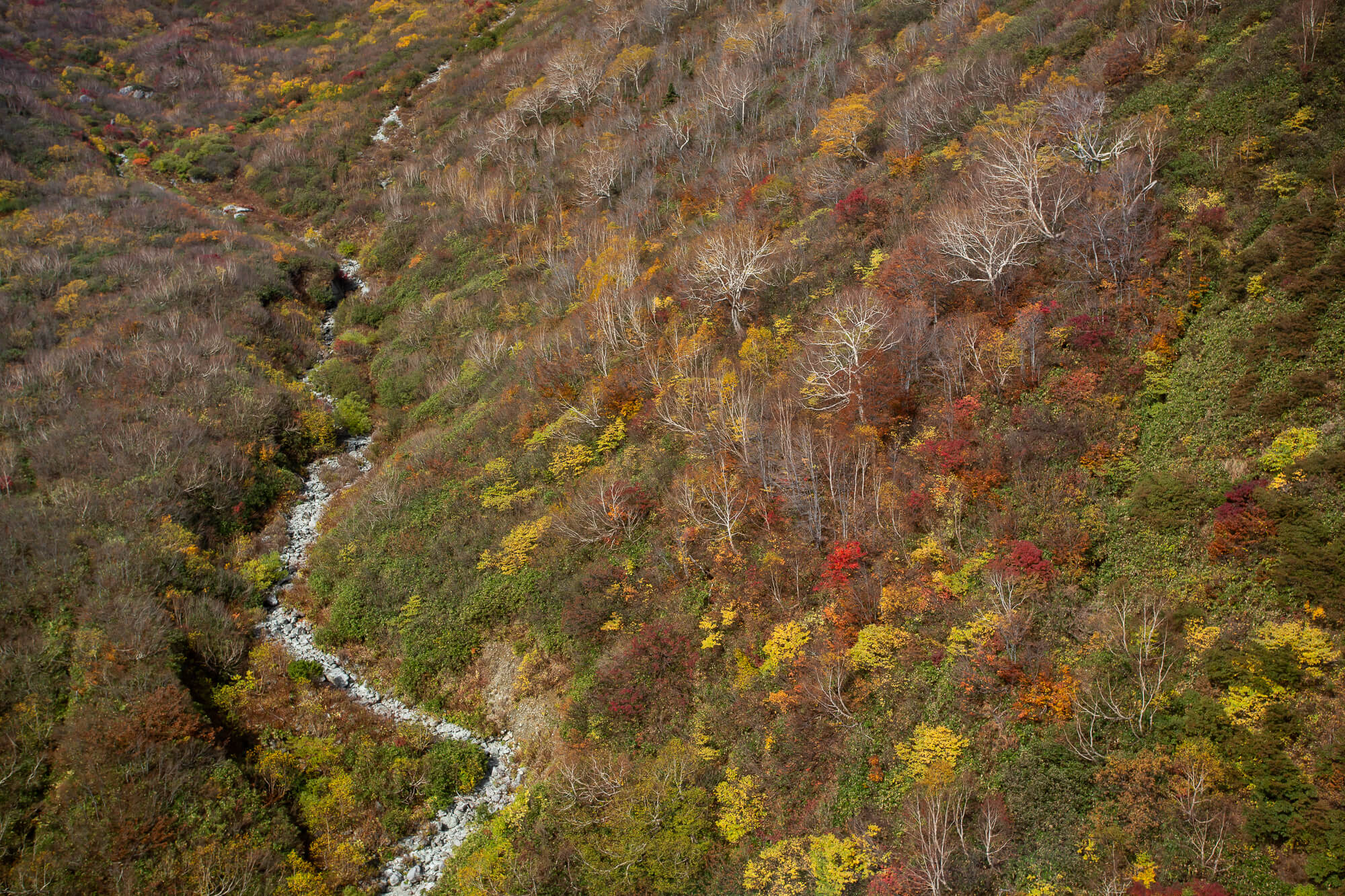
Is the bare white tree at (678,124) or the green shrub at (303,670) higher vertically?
the bare white tree at (678,124)

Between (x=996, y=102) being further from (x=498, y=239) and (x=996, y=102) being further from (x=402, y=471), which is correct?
(x=402, y=471)

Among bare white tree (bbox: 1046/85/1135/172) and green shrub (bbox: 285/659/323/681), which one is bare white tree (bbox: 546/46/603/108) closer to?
bare white tree (bbox: 1046/85/1135/172)

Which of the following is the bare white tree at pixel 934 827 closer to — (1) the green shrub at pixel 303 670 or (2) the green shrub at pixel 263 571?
(1) the green shrub at pixel 303 670

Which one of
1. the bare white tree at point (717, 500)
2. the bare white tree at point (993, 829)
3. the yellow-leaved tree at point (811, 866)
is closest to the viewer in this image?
the bare white tree at point (993, 829)

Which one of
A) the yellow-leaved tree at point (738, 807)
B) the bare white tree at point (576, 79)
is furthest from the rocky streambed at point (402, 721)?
the bare white tree at point (576, 79)

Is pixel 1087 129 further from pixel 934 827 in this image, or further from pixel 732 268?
pixel 934 827

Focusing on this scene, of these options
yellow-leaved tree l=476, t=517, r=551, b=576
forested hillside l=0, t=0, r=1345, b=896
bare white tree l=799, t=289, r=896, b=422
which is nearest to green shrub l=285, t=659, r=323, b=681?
forested hillside l=0, t=0, r=1345, b=896
